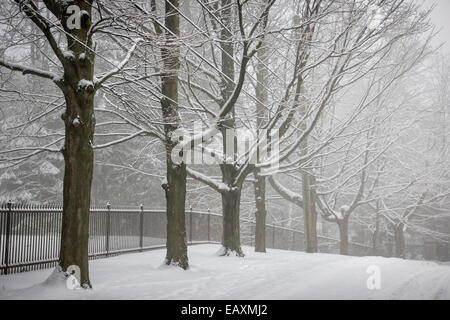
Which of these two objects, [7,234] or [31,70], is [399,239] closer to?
[7,234]

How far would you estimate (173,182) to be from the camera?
9.55m

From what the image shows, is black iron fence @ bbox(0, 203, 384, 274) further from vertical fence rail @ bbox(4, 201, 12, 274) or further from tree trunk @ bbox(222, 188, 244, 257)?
tree trunk @ bbox(222, 188, 244, 257)

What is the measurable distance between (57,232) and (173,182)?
3532 millimetres

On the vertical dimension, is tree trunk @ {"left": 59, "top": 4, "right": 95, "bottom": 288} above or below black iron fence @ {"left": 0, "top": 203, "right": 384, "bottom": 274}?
above

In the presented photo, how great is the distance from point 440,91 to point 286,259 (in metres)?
19.4

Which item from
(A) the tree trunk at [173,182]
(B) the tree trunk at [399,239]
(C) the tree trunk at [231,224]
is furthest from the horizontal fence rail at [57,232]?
(B) the tree trunk at [399,239]

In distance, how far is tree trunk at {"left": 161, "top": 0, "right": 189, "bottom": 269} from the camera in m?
9.27

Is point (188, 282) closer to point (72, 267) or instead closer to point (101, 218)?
point (72, 267)

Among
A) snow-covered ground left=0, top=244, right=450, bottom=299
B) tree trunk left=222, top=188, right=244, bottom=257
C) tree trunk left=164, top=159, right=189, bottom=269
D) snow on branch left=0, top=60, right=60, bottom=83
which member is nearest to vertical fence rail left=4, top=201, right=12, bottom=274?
snow-covered ground left=0, top=244, right=450, bottom=299

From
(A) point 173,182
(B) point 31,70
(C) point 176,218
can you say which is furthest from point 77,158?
(C) point 176,218

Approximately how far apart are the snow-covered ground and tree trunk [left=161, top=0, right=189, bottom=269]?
422mm

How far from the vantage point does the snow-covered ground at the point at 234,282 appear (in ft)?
22.2

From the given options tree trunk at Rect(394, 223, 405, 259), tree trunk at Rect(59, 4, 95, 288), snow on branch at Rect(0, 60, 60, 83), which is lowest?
tree trunk at Rect(394, 223, 405, 259)

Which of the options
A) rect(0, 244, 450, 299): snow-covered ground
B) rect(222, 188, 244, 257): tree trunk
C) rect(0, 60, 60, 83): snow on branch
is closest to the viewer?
rect(0, 244, 450, 299): snow-covered ground
